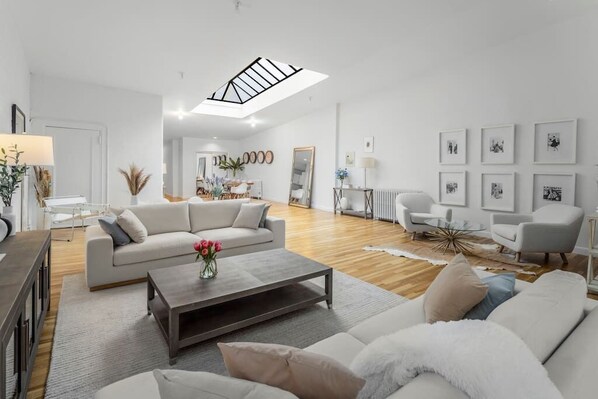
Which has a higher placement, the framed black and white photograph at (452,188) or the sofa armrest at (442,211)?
the framed black and white photograph at (452,188)

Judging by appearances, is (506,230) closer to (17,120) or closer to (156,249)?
(156,249)

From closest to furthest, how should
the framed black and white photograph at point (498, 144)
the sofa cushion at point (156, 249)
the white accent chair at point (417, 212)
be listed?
the sofa cushion at point (156, 249), the framed black and white photograph at point (498, 144), the white accent chair at point (417, 212)

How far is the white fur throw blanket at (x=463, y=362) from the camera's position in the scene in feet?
2.10

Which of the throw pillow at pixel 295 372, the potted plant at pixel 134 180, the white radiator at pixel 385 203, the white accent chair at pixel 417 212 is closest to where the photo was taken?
the throw pillow at pixel 295 372

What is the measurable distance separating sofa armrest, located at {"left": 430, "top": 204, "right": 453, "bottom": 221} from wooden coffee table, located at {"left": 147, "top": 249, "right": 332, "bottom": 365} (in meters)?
3.54

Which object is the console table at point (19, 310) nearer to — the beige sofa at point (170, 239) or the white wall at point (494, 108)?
the beige sofa at point (170, 239)

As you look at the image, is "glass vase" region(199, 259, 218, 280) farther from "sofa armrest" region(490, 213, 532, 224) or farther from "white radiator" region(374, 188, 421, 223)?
"white radiator" region(374, 188, 421, 223)

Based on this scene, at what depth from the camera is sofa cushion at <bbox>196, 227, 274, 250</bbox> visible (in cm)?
362

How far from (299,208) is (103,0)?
6744 millimetres

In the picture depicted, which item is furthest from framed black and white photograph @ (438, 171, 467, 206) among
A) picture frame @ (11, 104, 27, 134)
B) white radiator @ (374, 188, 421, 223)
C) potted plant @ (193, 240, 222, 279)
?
picture frame @ (11, 104, 27, 134)

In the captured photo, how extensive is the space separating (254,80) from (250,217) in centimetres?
552

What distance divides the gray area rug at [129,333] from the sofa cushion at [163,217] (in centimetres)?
78

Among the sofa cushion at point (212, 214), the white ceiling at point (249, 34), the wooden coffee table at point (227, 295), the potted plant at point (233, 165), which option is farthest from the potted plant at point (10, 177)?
the potted plant at point (233, 165)

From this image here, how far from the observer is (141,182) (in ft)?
20.7
